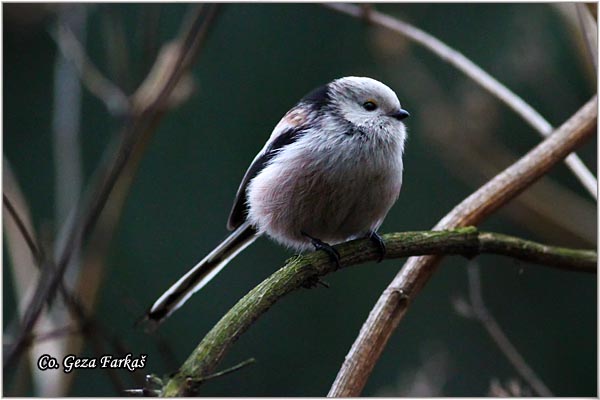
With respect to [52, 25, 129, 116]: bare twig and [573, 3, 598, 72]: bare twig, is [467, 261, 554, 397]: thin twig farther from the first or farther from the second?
[52, 25, 129, 116]: bare twig

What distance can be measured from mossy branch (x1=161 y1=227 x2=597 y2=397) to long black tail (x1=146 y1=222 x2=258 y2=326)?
51 cm

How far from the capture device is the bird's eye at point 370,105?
2.55 metres

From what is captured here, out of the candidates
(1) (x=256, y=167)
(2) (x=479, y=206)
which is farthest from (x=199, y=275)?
(2) (x=479, y=206)

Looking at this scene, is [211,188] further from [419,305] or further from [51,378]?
[51,378]

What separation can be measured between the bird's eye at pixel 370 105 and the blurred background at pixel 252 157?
5.17 ft

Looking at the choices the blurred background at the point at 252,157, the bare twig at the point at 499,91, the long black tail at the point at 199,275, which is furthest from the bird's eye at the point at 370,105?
the blurred background at the point at 252,157

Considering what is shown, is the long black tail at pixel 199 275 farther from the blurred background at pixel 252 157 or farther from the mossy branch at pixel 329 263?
the blurred background at pixel 252 157

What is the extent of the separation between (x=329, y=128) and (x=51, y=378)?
1.39 metres

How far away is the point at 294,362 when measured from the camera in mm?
5102

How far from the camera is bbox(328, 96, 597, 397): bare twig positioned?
242 centimetres

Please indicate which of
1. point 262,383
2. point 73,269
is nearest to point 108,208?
point 73,269

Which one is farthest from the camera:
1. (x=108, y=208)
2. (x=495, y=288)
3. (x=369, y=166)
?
(x=495, y=288)

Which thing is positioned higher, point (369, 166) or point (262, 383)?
point (369, 166)

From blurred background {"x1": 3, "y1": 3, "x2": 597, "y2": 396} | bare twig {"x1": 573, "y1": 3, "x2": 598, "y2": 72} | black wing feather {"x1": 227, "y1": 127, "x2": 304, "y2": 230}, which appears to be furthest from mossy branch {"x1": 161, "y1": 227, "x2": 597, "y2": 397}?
blurred background {"x1": 3, "y1": 3, "x2": 597, "y2": 396}
